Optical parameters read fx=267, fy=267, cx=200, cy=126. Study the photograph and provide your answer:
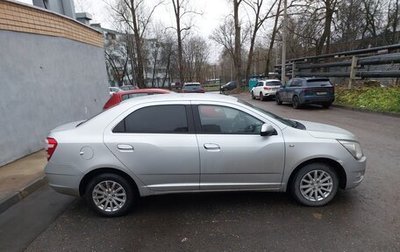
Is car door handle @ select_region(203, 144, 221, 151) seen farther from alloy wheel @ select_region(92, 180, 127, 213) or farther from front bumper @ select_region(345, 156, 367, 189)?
front bumper @ select_region(345, 156, 367, 189)

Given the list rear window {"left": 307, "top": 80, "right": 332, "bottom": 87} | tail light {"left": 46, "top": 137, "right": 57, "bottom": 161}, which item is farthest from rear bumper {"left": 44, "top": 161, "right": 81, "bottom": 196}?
rear window {"left": 307, "top": 80, "right": 332, "bottom": 87}

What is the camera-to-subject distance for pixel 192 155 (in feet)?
11.5

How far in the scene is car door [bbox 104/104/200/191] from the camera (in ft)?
11.4

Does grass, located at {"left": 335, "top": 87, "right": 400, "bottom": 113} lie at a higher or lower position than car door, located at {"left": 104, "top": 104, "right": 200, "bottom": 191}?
lower

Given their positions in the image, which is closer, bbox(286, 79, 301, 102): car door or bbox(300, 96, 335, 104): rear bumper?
bbox(300, 96, 335, 104): rear bumper

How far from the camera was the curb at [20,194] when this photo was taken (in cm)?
407

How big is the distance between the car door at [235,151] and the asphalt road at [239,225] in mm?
395

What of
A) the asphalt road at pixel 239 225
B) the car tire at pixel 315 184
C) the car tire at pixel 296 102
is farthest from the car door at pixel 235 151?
the car tire at pixel 296 102

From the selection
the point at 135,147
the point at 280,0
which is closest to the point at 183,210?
the point at 135,147

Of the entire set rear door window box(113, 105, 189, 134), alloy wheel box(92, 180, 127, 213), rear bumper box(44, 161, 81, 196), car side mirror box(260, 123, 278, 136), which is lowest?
alloy wheel box(92, 180, 127, 213)

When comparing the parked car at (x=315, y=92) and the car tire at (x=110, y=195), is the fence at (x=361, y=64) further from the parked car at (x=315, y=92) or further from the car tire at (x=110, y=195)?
the car tire at (x=110, y=195)

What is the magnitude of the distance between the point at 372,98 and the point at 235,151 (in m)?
12.4

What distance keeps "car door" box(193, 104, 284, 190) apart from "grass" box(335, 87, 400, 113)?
9.93 metres

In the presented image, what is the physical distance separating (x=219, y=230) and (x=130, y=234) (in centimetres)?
107
